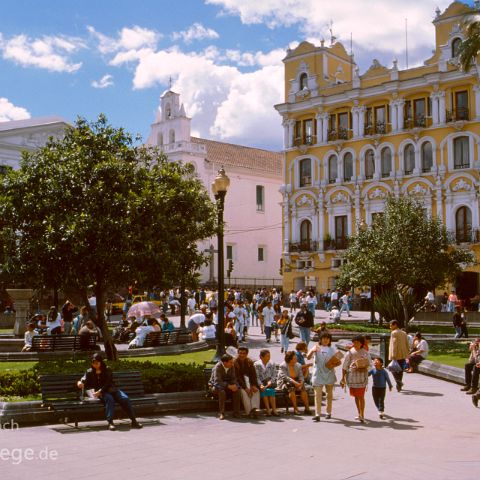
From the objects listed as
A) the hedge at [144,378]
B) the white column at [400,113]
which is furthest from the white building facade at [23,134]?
the hedge at [144,378]

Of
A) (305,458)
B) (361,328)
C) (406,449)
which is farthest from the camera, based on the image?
(361,328)

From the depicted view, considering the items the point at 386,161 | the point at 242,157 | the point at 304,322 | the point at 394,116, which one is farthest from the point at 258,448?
the point at 242,157

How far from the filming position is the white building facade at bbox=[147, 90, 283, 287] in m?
58.8

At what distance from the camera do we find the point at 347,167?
161 feet

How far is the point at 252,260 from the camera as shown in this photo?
63.8 m

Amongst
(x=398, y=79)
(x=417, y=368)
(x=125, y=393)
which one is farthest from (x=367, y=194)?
(x=125, y=393)

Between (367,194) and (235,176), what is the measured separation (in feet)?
55.4

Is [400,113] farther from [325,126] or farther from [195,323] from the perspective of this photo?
[195,323]

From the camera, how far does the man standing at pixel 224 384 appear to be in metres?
12.9

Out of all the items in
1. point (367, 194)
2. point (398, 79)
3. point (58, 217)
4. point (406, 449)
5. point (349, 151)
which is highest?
point (398, 79)

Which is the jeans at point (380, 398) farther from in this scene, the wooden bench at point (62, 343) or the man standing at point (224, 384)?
the wooden bench at point (62, 343)

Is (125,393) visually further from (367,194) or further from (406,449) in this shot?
(367,194)

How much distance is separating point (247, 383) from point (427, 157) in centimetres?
3512

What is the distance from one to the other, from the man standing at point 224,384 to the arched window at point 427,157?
3477 centimetres
